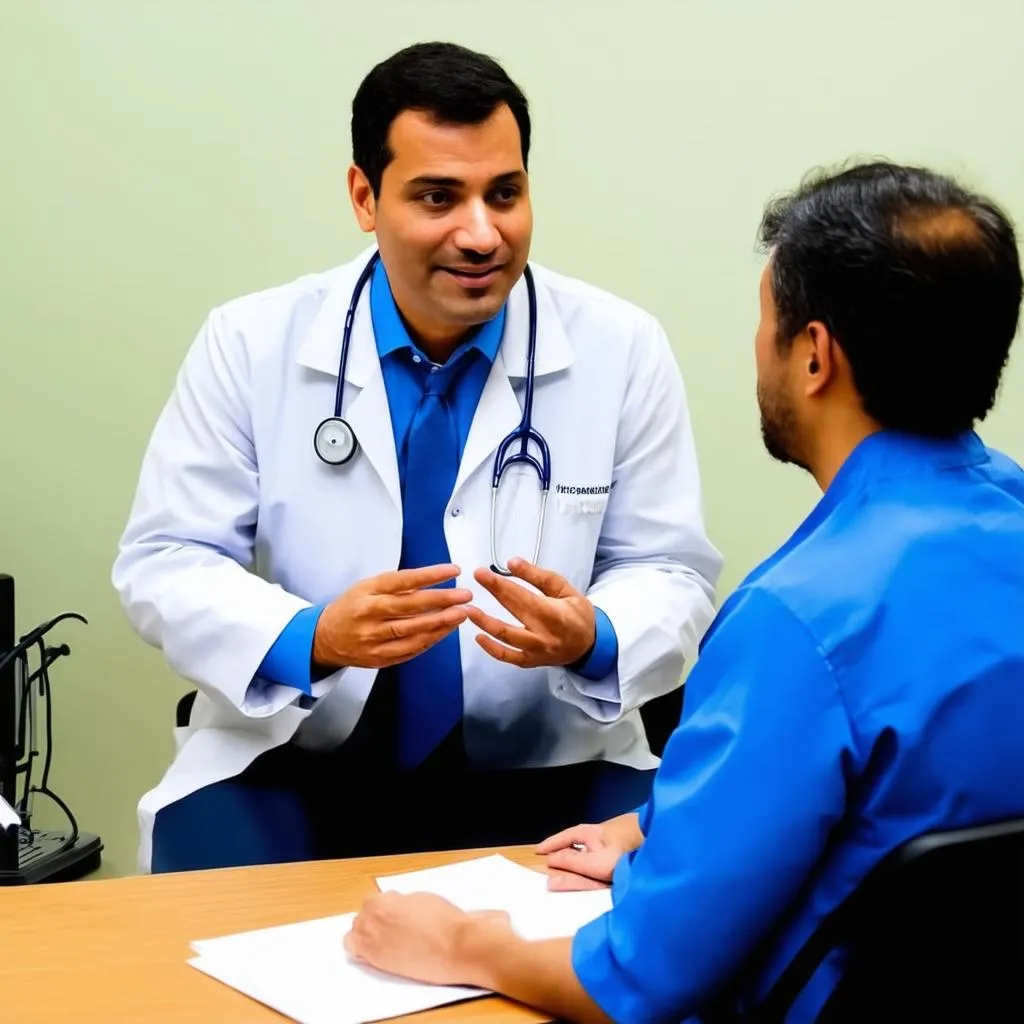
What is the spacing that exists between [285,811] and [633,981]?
753 mm

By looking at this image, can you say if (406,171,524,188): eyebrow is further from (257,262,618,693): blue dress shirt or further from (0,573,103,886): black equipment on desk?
(0,573,103,886): black equipment on desk

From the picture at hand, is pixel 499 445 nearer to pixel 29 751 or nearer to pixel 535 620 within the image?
pixel 535 620

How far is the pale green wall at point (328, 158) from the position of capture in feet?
→ 7.68

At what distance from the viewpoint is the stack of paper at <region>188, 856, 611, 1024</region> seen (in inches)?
40.1

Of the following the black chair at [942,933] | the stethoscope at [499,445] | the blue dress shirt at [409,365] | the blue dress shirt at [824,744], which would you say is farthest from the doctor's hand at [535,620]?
the black chair at [942,933]

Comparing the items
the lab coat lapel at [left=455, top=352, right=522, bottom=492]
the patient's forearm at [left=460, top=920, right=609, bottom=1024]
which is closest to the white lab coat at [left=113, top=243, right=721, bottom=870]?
the lab coat lapel at [left=455, top=352, right=522, bottom=492]

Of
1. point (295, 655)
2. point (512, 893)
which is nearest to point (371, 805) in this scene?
point (295, 655)

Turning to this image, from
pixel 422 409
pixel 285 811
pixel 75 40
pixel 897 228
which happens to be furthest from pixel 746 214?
pixel 897 228

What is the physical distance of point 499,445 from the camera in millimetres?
1836

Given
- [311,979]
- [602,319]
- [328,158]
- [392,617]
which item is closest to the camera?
[311,979]

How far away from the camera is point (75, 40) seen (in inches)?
91.9

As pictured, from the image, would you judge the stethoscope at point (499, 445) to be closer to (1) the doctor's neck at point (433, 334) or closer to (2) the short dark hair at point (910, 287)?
(1) the doctor's neck at point (433, 334)

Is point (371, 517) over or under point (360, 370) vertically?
under

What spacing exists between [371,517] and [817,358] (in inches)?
36.2
